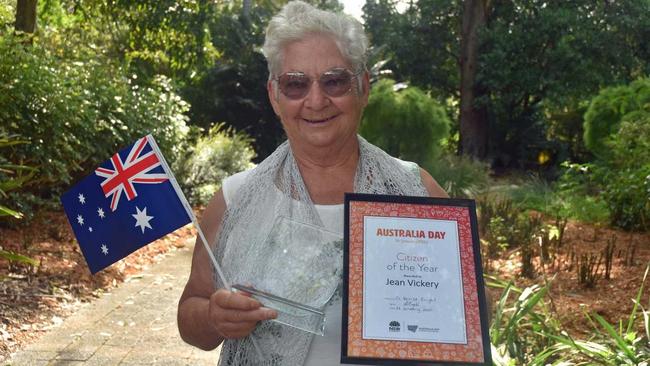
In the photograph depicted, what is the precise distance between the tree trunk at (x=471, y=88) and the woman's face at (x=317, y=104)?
62.2ft

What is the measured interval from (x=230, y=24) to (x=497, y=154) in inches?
408

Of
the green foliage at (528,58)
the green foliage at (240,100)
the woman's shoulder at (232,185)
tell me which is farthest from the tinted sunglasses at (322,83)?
the green foliage at (240,100)

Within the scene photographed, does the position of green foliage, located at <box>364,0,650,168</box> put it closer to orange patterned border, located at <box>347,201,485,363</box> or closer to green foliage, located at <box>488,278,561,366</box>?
green foliage, located at <box>488,278,561,366</box>

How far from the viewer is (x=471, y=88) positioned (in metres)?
22.2

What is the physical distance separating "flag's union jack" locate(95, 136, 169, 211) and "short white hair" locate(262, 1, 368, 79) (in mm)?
478

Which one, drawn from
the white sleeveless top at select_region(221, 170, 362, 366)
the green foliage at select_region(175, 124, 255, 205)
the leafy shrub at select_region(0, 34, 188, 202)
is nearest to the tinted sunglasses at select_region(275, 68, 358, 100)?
the white sleeveless top at select_region(221, 170, 362, 366)

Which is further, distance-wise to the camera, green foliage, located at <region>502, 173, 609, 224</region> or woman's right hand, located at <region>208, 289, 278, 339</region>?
green foliage, located at <region>502, 173, 609, 224</region>

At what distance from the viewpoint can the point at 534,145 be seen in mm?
23938

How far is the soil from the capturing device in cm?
554

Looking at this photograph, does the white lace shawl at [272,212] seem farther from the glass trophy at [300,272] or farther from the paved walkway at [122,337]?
the paved walkway at [122,337]

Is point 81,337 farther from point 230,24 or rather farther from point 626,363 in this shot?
point 230,24

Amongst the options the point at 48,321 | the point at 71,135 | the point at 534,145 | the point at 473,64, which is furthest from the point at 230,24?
the point at 48,321

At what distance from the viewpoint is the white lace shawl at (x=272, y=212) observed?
7.09 feet

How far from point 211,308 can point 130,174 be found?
0.59 m
